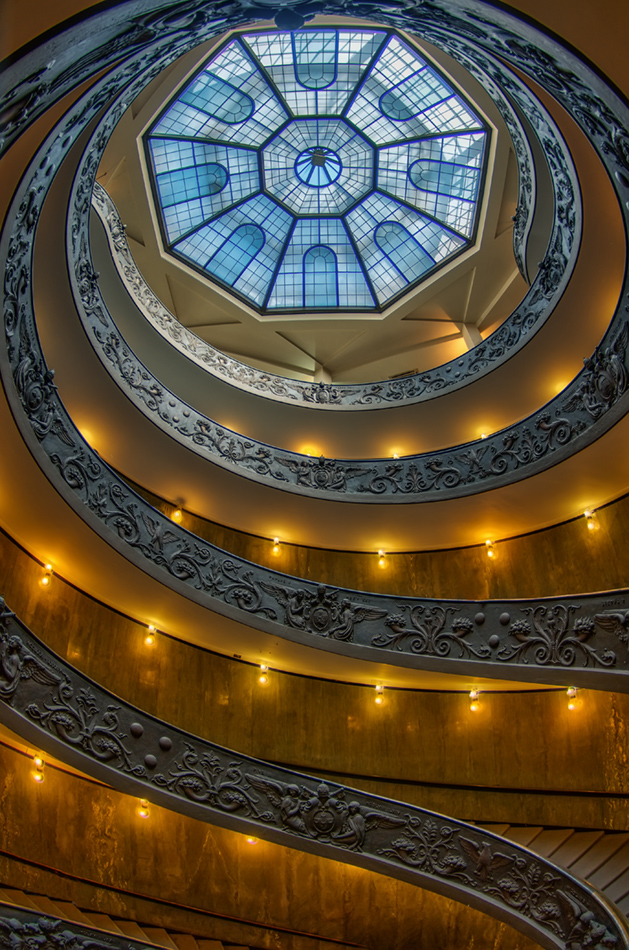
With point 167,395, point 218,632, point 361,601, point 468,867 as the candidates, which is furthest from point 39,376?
point 468,867

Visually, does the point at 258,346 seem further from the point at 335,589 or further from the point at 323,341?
the point at 335,589

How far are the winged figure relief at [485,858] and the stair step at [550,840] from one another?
194 cm

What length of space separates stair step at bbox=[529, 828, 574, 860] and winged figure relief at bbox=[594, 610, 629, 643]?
15.9 feet

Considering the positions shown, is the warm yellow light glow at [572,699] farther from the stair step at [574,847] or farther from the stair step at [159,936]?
the stair step at [159,936]

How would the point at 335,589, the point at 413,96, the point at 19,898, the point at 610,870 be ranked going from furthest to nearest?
the point at 413,96, the point at 335,589, the point at 610,870, the point at 19,898

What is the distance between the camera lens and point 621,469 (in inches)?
509

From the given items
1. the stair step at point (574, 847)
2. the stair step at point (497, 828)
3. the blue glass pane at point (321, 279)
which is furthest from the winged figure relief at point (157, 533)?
the blue glass pane at point (321, 279)

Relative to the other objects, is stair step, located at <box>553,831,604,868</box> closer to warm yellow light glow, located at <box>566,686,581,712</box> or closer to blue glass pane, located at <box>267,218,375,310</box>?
warm yellow light glow, located at <box>566,686,581,712</box>

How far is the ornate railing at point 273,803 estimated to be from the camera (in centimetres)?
875

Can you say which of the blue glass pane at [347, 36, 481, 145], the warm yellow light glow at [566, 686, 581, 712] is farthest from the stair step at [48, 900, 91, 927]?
the blue glass pane at [347, 36, 481, 145]

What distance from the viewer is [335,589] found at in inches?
472

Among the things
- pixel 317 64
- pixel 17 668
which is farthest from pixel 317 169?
pixel 17 668

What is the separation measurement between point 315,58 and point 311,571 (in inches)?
519

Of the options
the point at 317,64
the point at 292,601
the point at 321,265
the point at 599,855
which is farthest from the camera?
the point at 321,265
